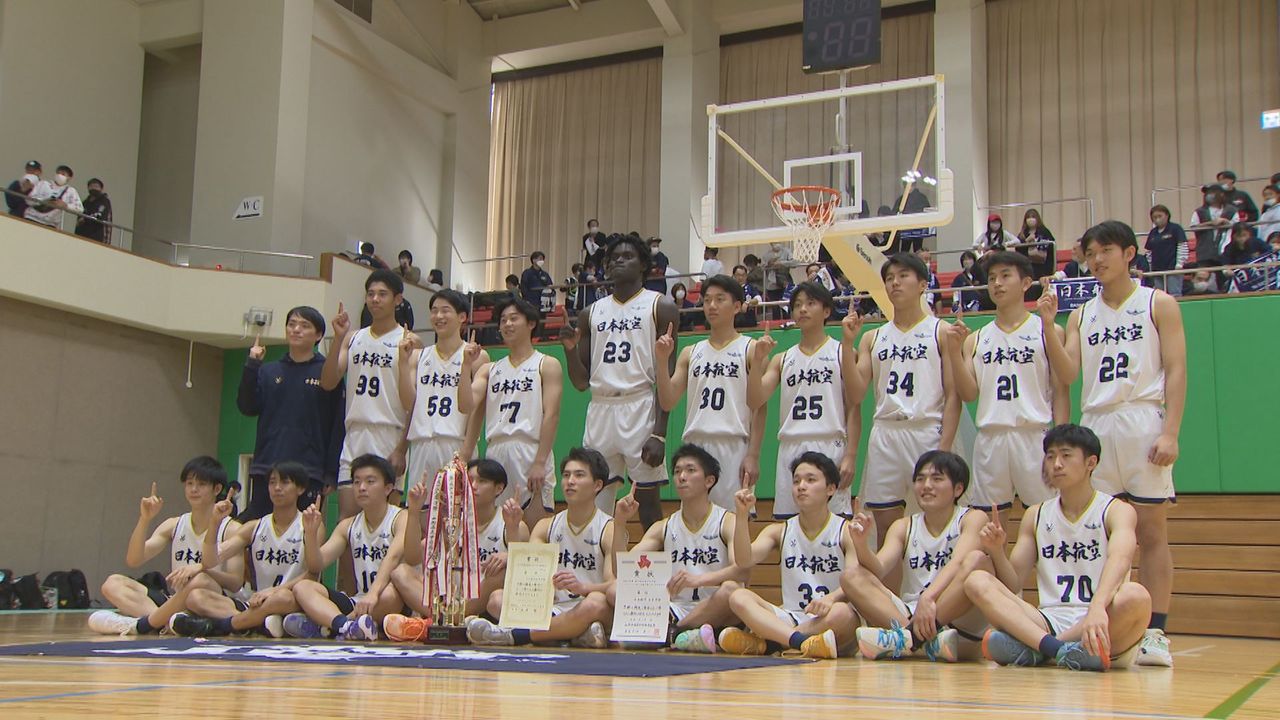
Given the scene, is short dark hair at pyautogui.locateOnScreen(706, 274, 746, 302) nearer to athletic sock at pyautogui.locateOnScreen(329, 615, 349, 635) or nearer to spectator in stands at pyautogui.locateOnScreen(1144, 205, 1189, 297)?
athletic sock at pyautogui.locateOnScreen(329, 615, 349, 635)

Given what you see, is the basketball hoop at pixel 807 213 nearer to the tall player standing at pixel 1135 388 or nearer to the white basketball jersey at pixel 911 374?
the white basketball jersey at pixel 911 374

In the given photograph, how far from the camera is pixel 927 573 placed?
6.08m

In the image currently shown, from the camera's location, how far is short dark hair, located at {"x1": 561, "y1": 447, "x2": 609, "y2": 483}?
6.80 m

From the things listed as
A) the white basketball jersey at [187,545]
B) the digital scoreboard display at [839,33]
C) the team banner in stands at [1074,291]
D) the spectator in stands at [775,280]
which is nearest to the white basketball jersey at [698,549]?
the white basketball jersey at [187,545]

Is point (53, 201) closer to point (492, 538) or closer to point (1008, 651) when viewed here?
point (492, 538)

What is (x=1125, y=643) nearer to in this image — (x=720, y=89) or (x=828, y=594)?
(x=828, y=594)

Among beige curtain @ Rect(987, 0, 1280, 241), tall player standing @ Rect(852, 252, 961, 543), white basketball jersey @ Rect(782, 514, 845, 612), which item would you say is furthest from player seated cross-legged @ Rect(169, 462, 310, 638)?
beige curtain @ Rect(987, 0, 1280, 241)

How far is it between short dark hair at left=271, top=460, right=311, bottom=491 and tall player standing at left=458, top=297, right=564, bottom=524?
1169mm

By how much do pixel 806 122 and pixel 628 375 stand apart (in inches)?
278

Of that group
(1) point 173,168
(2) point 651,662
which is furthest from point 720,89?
(2) point 651,662

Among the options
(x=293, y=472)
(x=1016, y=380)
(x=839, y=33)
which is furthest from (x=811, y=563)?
(x=839, y=33)

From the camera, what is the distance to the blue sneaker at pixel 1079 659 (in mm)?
4664

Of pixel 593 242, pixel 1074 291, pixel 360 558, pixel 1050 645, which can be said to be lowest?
pixel 1050 645

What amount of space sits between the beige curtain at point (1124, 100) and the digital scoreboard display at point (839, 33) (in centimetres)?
804
